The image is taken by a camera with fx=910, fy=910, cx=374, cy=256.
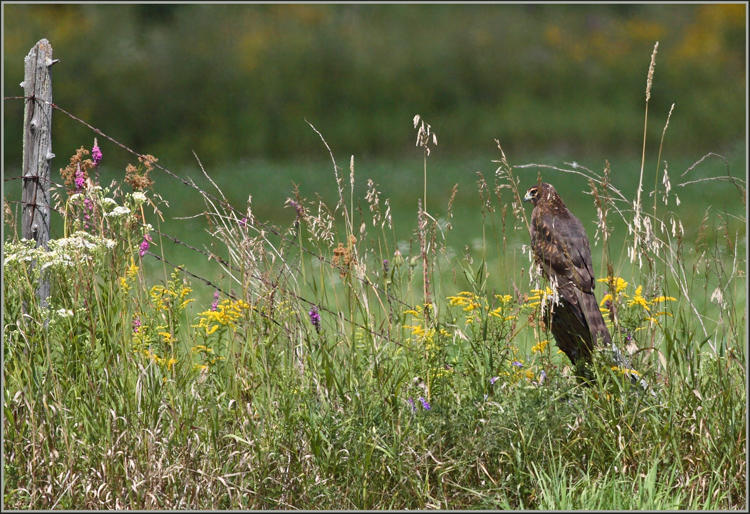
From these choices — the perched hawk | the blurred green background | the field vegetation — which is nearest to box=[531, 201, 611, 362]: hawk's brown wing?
the perched hawk

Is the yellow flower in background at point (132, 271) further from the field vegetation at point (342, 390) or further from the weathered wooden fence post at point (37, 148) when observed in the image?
the weathered wooden fence post at point (37, 148)

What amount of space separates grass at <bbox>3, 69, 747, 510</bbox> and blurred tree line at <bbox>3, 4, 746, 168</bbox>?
15.6 m

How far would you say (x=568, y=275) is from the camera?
422cm

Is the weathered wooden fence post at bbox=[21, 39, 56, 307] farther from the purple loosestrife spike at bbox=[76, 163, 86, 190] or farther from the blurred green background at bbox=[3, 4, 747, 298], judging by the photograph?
the blurred green background at bbox=[3, 4, 747, 298]

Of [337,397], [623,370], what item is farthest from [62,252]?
[623,370]

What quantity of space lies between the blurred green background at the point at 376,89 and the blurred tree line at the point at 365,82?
42 mm

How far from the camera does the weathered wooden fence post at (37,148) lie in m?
4.38

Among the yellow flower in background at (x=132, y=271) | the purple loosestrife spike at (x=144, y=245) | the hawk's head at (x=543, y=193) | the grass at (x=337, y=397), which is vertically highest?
the hawk's head at (x=543, y=193)

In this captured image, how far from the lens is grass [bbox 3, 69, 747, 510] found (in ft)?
11.7

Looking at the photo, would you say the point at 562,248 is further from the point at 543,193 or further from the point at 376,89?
the point at 376,89

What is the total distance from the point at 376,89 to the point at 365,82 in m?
0.32

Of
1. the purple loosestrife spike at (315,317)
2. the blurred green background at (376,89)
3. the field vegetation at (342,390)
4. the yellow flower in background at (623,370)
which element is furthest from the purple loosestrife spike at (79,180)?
the blurred green background at (376,89)

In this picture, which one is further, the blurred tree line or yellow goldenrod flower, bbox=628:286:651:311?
the blurred tree line

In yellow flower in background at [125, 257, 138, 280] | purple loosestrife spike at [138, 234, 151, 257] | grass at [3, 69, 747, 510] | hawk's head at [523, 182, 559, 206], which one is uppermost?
hawk's head at [523, 182, 559, 206]
